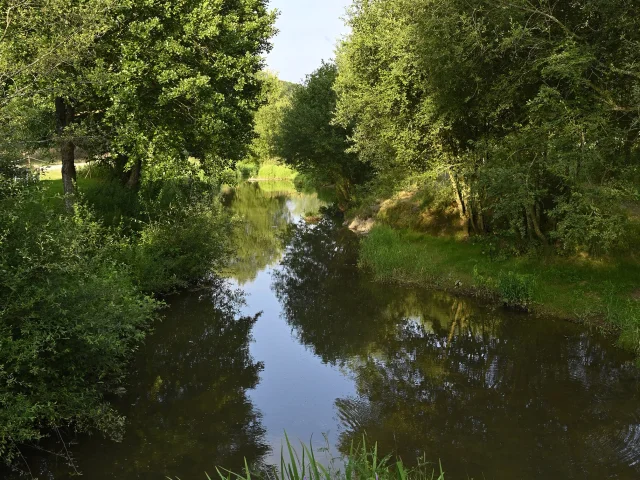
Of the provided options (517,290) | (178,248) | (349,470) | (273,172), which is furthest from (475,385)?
(273,172)

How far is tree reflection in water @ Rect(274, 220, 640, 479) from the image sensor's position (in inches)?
368

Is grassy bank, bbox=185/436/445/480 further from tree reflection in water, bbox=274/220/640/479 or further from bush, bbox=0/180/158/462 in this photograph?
bush, bbox=0/180/158/462

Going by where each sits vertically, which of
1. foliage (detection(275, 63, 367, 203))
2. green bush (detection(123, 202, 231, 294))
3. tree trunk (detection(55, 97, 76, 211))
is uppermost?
foliage (detection(275, 63, 367, 203))

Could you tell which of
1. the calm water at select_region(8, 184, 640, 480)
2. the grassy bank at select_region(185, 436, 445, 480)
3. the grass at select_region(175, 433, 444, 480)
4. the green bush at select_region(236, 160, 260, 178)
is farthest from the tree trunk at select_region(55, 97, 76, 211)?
the green bush at select_region(236, 160, 260, 178)

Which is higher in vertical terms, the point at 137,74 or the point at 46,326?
the point at 137,74

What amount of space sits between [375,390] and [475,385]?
8.14ft

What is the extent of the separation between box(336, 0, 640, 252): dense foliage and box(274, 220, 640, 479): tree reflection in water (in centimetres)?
357

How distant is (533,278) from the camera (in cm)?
1778

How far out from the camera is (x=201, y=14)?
58.5 feet

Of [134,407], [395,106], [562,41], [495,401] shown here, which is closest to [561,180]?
[562,41]

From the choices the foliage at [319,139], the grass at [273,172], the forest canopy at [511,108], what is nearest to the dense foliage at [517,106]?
the forest canopy at [511,108]

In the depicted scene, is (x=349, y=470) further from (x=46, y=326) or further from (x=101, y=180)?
(x=101, y=180)

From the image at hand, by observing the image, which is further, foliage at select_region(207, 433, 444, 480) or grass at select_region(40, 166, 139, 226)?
grass at select_region(40, 166, 139, 226)

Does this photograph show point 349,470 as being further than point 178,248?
No
